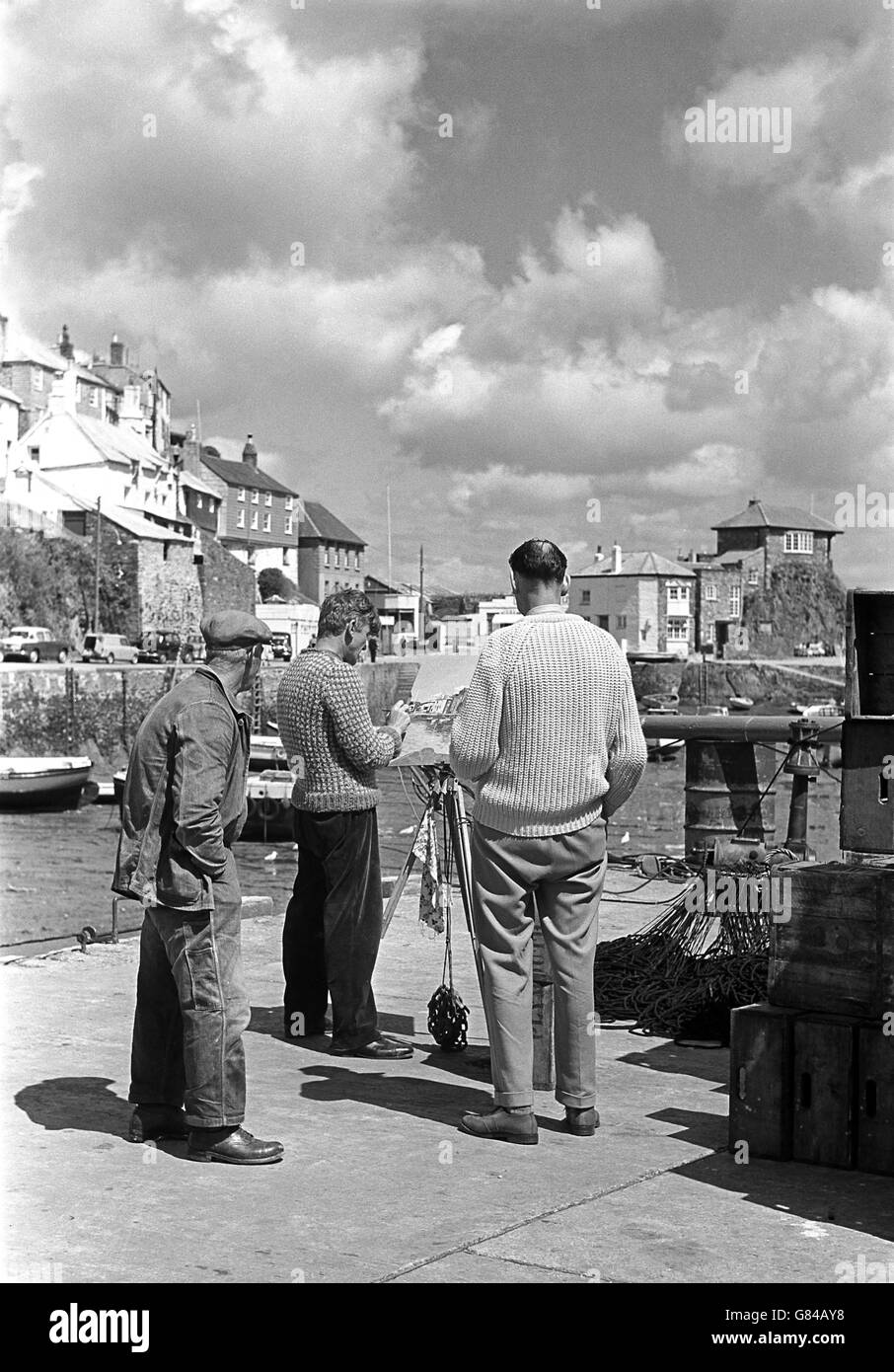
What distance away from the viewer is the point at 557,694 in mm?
5641

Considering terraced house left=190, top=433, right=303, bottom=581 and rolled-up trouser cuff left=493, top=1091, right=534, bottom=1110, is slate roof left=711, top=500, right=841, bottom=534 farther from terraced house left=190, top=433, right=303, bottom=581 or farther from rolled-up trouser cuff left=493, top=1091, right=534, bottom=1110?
rolled-up trouser cuff left=493, top=1091, right=534, bottom=1110

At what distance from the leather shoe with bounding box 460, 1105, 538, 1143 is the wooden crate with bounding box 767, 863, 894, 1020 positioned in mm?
934

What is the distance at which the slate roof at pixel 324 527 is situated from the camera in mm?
145500

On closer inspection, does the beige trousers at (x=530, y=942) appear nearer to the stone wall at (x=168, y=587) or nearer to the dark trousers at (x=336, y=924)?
the dark trousers at (x=336, y=924)

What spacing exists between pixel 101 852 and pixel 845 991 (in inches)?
1308

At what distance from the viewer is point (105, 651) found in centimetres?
7719

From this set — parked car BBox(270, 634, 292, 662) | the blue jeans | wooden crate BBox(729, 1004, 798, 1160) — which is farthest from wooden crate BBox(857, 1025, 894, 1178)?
parked car BBox(270, 634, 292, 662)

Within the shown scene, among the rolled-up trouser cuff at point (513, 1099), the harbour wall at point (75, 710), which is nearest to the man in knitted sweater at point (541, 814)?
the rolled-up trouser cuff at point (513, 1099)

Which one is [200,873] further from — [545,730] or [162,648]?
[162,648]

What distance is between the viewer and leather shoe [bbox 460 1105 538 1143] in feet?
18.4

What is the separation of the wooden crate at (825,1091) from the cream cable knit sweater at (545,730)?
3.39 ft

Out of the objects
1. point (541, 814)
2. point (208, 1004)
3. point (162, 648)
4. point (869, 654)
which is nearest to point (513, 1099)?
point (541, 814)
